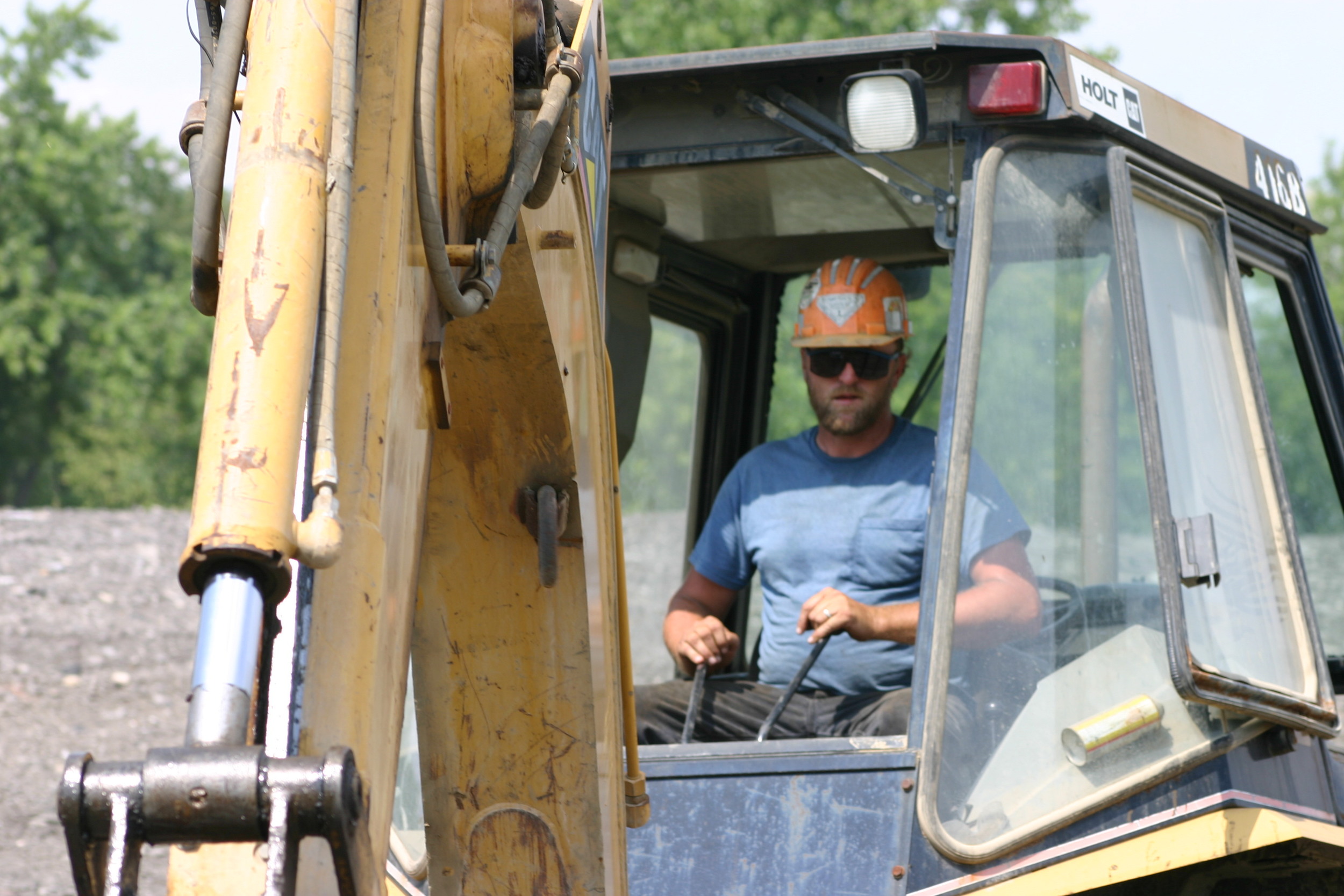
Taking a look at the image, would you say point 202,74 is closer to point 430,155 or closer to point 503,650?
point 430,155

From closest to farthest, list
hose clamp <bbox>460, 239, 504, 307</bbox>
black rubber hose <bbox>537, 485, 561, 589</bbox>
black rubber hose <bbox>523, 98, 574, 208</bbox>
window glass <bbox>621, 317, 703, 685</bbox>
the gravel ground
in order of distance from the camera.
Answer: hose clamp <bbox>460, 239, 504, 307</bbox> < black rubber hose <bbox>523, 98, 574, 208</bbox> < black rubber hose <bbox>537, 485, 561, 589</bbox> < window glass <bbox>621, 317, 703, 685</bbox> < the gravel ground

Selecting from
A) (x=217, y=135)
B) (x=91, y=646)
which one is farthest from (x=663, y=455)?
(x=91, y=646)

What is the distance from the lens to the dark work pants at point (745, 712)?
351 centimetres

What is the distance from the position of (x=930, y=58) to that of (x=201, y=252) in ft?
6.64

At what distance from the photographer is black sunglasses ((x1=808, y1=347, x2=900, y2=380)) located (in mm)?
4113

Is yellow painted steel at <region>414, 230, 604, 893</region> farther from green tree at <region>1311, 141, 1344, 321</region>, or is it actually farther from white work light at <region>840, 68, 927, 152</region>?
green tree at <region>1311, 141, 1344, 321</region>

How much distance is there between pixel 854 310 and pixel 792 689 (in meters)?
1.08

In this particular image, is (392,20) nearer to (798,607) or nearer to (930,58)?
(930,58)

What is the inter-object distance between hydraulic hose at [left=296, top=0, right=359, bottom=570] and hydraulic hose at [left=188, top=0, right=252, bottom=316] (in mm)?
90

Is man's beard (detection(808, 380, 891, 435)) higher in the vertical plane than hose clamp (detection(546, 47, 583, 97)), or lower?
higher

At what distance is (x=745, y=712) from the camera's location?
3.71 m

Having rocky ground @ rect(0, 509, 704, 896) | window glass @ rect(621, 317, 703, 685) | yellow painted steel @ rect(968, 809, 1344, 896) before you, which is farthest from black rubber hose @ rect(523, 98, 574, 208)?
rocky ground @ rect(0, 509, 704, 896)

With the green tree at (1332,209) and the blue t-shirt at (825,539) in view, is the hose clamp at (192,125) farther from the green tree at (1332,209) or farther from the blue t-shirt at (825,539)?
the green tree at (1332,209)

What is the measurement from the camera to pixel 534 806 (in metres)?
2.24
